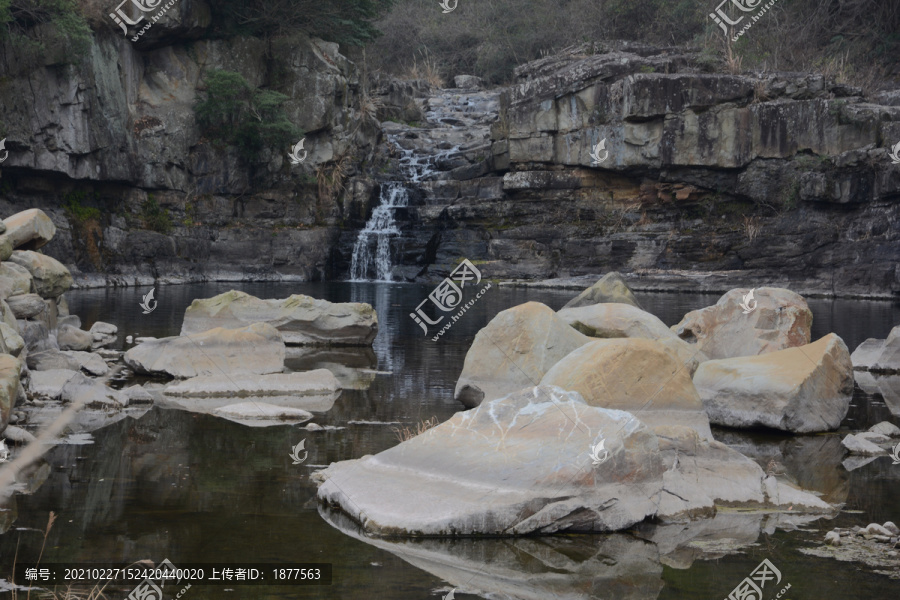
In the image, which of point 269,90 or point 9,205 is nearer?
point 9,205

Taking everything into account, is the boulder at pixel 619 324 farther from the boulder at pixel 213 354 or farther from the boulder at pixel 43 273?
the boulder at pixel 43 273

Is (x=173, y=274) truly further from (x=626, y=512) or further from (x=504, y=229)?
(x=626, y=512)

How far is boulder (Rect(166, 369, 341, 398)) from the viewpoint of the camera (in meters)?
11.1

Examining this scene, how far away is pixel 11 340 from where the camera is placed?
10.1 meters

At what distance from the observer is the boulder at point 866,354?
1538cm

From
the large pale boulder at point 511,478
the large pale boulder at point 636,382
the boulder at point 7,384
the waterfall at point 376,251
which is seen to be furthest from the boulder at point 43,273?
the waterfall at point 376,251

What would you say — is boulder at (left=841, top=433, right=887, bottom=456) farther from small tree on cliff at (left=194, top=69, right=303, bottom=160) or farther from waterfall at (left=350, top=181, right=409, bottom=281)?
small tree on cliff at (left=194, top=69, right=303, bottom=160)

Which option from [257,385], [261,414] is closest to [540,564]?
[261,414]

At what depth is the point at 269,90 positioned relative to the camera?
126ft

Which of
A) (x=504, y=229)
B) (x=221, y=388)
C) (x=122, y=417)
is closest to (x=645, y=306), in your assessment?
(x=504, y=229)

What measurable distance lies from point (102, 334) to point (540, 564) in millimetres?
13020

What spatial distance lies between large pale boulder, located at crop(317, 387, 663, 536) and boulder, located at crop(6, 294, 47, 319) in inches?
304

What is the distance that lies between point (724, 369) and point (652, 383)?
247 cm

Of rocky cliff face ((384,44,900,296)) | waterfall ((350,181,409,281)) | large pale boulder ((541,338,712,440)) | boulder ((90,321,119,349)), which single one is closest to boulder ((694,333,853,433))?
large pale boulder ((541,338,712,440))
